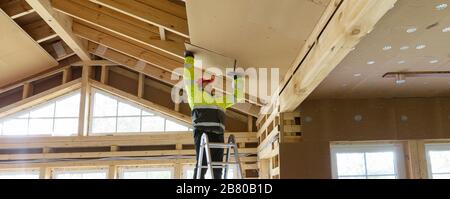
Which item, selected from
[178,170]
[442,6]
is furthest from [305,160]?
[178,170]

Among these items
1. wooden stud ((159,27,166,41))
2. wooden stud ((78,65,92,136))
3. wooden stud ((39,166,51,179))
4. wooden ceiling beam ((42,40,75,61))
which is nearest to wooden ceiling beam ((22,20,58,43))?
wooden ceiling beam ((42,40,75,61))

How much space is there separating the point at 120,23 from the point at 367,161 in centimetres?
298

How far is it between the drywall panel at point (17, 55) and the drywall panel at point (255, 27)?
2527 mm

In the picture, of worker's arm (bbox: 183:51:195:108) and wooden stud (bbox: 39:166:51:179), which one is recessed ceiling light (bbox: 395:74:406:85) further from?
wooden stud (bbox: 39:166:51:179)

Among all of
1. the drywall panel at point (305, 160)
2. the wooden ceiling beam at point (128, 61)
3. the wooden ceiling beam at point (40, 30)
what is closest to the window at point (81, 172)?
the wooden ceiling beam at point (128, 61)

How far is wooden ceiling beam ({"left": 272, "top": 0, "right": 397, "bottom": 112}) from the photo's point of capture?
220 centimetres

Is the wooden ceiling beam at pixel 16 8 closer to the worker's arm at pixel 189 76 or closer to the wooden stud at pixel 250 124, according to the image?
the worker's arm at pixel 189 76

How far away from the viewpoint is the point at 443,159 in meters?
4.62

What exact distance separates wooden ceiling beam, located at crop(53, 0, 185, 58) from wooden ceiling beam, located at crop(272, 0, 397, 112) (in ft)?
4.90

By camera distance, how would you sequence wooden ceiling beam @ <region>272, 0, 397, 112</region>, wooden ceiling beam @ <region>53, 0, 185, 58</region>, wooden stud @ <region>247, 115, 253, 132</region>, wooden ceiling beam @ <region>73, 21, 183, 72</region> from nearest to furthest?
wooden ceiling beam @ <region>272, 0, 397, 112</region>
wooden ceiling beam @ <region>53, 0, 185, 58</region>
wooden ceiling beam @ <region>73, 21, 183, 72</region>
wooden stud @ <region>247, 115, 253, 132</region>

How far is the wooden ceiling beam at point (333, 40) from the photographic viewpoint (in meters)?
2.20

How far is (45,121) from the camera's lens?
664 cm

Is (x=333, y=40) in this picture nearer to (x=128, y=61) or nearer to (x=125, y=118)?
(x=128, y=61)
